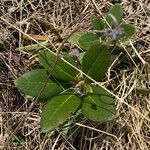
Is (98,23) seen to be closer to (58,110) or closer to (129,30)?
(129,30)

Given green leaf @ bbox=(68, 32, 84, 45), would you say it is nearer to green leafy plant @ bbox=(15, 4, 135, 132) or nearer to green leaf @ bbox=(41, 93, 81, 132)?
green leafy plant @ bbox=(15, 4, 135, 132)

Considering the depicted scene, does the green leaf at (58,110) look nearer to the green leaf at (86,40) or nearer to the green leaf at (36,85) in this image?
the green leaf at (36,85)

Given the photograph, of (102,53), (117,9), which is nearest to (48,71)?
(102,53)

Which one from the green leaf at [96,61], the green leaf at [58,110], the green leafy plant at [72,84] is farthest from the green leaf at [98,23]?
the green leaf at [58,110]

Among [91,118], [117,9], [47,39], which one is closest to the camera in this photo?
[91,118]

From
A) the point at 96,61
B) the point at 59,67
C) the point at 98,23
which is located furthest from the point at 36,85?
the point at 98,23

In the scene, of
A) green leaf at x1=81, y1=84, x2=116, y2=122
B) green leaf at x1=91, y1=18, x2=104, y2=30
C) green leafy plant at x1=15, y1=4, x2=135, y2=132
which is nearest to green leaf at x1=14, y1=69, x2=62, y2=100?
green leafy plant at x1=15, y1=4, x2=135, y2=132

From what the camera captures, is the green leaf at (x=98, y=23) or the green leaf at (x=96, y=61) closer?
the green leaf at (x=96, y=61)

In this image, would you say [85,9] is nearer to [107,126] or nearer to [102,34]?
[102,34]
